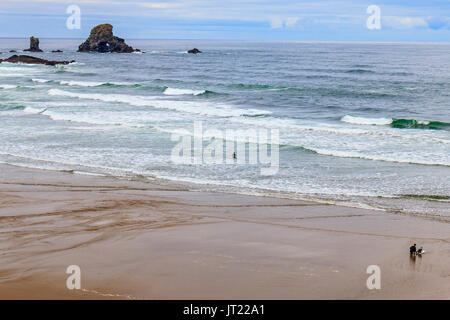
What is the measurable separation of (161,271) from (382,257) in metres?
5.04

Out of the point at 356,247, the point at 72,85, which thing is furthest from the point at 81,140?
the point at 72,85

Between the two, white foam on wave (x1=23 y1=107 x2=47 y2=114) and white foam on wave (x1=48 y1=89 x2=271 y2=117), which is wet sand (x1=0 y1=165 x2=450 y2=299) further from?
white foam on wave (x1=48 y1=89 x2=271 y2=117)

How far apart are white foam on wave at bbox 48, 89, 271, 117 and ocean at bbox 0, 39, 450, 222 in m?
0.08

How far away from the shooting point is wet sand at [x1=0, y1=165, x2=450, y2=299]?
1022 centimetres

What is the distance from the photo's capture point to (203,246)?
12414 millimetres

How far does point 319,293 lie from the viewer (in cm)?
1011

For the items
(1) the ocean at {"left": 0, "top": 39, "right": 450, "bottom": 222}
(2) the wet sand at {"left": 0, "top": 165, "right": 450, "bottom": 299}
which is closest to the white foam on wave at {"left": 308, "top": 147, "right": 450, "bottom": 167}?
(1) the ocean at {"left": 0, "top": 39, "right": 450, "bottom": 222}

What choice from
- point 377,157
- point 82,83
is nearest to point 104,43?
point 82,83

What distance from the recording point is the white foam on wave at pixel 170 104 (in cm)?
3752

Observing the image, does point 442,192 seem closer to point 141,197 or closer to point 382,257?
point 382,257

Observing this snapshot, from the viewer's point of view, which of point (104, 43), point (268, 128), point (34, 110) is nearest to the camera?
point (268, 128)

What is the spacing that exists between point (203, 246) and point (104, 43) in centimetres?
12949

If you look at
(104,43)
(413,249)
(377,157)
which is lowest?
(413,249)

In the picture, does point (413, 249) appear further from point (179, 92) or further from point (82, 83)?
point (82, 83)
